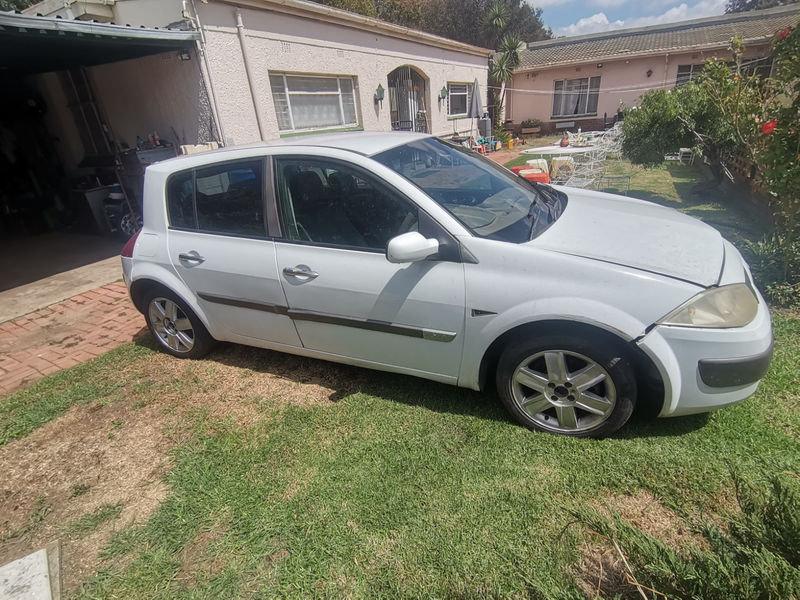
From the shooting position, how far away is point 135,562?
2025mm

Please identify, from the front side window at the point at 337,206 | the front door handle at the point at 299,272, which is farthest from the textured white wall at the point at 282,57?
the front door handle at the point at 299,272

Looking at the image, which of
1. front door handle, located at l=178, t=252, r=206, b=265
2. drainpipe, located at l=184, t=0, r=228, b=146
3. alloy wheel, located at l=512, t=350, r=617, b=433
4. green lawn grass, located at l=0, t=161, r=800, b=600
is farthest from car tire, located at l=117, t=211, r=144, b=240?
alloy wheel, located at l=512, t=350, r=617, b=433

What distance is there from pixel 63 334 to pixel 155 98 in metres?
4.80

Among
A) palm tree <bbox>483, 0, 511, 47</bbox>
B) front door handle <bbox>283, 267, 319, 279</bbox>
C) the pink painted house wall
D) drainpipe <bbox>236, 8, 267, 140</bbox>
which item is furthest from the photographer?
palm tree <bbox>483, 0, 511, 47</bbox>

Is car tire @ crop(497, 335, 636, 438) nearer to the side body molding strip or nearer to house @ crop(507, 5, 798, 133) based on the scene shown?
the side body molding strip

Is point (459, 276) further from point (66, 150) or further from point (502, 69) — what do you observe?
point (502, 69)

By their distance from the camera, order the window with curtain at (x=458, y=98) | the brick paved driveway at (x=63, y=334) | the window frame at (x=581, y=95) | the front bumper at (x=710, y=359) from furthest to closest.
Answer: the window frame at (x=581, y=95), the window with curtain at (x=458, y=98), the brick paved driveway at (x=63, y=334), the front bumper at (x=710, y=359)

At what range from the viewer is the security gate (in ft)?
41.7

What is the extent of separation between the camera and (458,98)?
1655 cm

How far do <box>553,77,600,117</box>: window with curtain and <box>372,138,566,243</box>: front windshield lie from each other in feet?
69.6

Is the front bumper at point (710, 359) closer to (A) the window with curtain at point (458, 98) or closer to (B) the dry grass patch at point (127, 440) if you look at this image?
(B) the dry grass patch at point (127, 440)

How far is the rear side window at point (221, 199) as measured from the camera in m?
2.89

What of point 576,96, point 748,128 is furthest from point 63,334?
point 576,96

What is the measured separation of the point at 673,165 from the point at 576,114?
11.9 metres
